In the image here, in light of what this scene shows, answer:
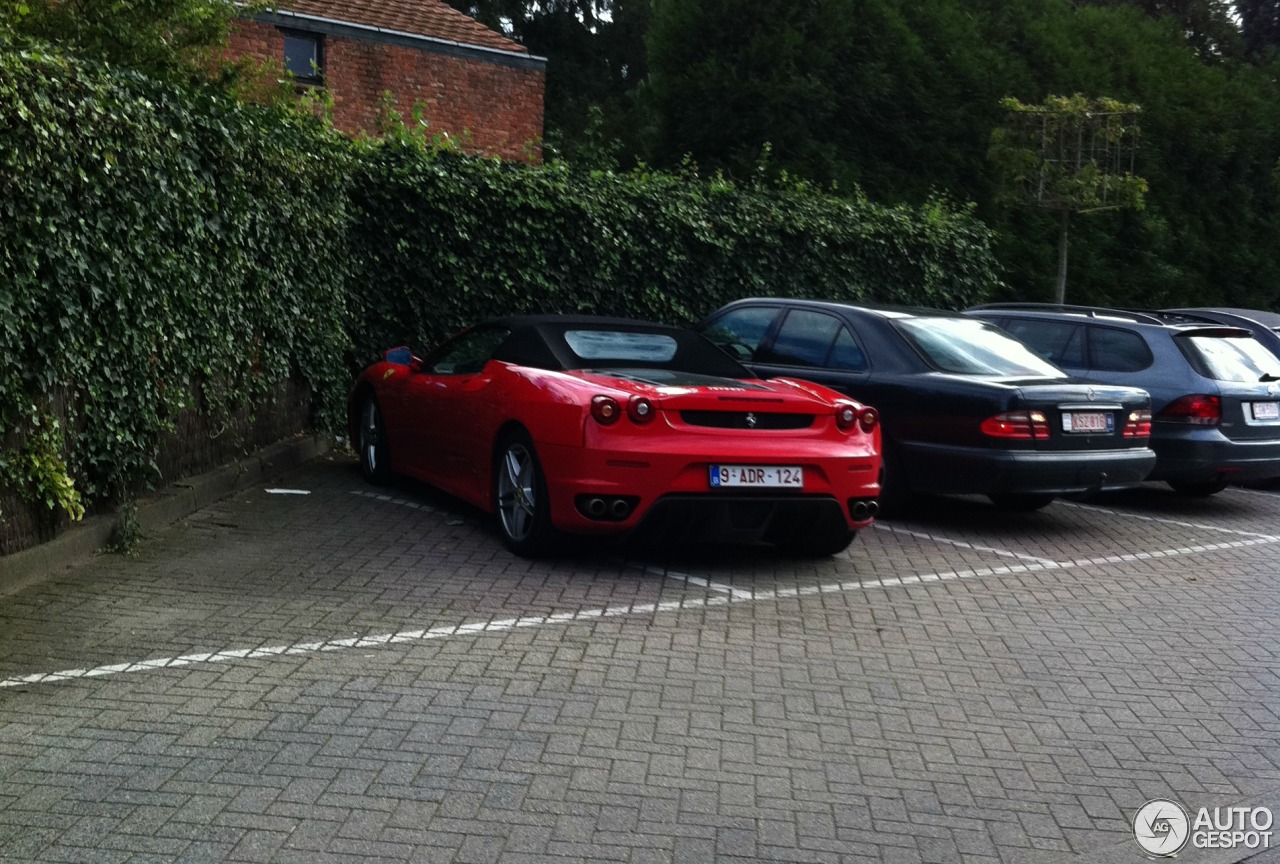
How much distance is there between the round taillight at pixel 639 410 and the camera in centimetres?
796

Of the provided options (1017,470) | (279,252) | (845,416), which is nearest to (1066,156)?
(1017,470)

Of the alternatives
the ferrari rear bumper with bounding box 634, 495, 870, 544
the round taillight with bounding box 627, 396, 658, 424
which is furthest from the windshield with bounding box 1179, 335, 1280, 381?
the round taillight with bounding box 627, 396, 658, 424

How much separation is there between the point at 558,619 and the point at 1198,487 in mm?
7683

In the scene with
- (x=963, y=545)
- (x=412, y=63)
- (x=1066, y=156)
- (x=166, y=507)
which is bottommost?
(x=963, y=545)

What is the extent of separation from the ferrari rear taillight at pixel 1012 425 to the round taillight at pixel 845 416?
175 cm

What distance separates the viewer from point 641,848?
4.29m

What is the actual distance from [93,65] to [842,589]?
4.97 meters

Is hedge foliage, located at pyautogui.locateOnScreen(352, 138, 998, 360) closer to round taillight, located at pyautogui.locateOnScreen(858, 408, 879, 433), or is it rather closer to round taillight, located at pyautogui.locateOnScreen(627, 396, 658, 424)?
round taillight, located at pyautogui.locateOnScreen(627, 396, 658, 424)

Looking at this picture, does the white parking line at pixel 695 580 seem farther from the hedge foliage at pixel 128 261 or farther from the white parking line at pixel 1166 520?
the white parking line at pixel 1166 520

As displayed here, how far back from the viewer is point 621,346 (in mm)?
9281

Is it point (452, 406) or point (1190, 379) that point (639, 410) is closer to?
point (452, 406)

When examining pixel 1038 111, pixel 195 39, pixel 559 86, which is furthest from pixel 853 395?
pixel 559 86

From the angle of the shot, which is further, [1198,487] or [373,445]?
[1198,487]

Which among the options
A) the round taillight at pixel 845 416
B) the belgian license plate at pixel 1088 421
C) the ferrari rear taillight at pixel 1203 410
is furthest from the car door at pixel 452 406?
the ferrari rear taillight at pixel 1203 410
